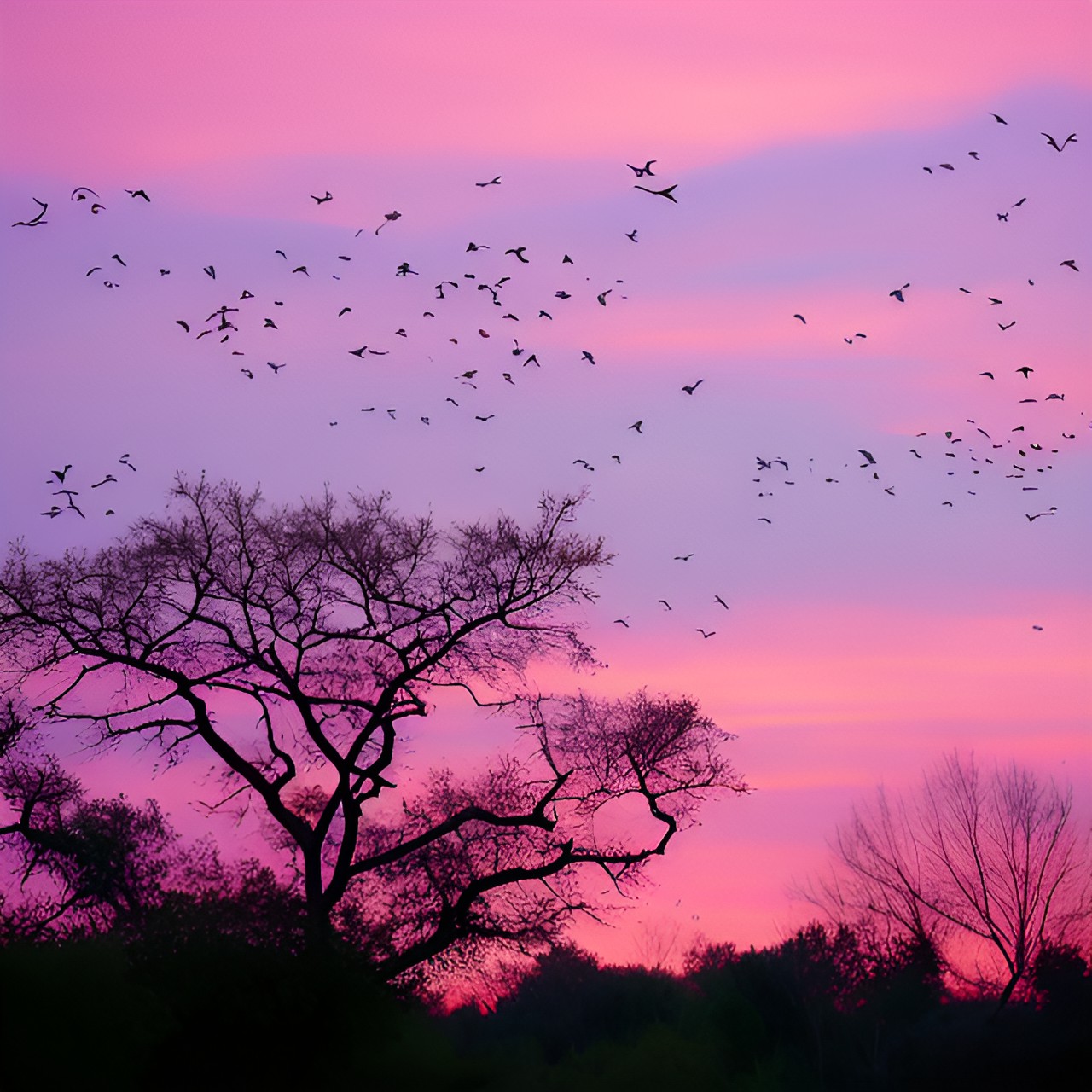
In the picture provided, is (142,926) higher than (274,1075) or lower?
higher

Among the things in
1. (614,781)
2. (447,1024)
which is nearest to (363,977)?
(614,781)

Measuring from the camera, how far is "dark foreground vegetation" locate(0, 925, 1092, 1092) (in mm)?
25734

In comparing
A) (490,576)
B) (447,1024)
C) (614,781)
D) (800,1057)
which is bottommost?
(800,1057)

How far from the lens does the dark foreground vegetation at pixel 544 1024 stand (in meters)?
25.7

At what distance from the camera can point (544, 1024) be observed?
50906mm

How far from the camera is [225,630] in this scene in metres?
32.2

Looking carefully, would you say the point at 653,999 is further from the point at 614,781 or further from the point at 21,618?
the point at 21,618

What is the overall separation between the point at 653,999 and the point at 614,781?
887 inches

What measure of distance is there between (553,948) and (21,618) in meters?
15.0

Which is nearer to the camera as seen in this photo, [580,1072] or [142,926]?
[142,926]

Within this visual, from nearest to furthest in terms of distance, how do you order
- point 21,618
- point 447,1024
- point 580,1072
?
point 21,618 < point 580,1072 < point 447,1024

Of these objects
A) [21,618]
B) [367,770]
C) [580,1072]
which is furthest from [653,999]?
[21,618]

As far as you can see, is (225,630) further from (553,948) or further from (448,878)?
(553,948)

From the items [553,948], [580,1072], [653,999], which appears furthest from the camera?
[653,999]
